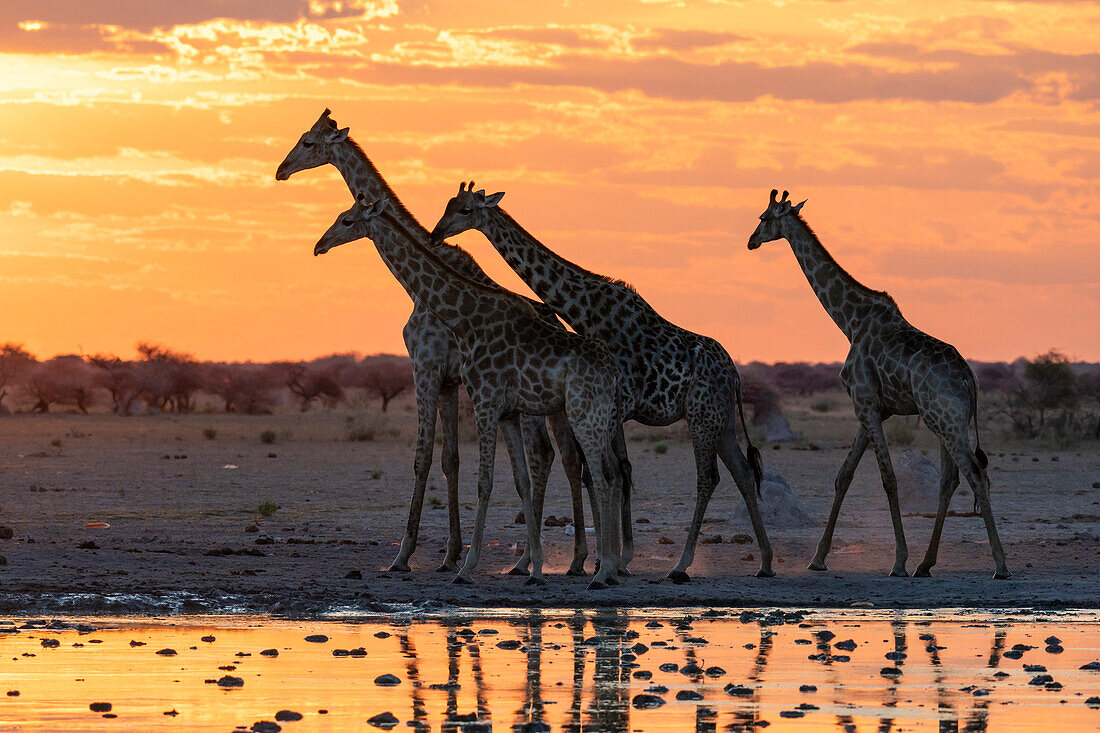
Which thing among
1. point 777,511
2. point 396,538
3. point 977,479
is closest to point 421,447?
point 396,538

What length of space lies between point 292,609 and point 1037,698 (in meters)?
6.07

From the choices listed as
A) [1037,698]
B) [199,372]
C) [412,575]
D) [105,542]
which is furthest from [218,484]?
[199,372]

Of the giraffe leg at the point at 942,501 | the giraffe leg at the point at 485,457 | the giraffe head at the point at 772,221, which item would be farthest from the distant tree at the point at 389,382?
the giraffe leg at the point at 485,457

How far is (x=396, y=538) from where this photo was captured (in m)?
18.5

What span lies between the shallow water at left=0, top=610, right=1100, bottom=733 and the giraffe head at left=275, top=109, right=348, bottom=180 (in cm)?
610

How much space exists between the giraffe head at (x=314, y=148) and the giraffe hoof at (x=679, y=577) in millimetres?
5794

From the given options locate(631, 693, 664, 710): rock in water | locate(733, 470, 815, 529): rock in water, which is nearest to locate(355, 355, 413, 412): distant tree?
locate(733, 470, 815, 529): rock in water

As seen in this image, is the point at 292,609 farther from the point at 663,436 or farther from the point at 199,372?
the point at 199,372

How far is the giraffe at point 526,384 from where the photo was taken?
13.6 meters

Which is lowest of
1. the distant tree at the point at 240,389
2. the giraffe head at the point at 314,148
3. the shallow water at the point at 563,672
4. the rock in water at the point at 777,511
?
the shallow water at the point at 563,672

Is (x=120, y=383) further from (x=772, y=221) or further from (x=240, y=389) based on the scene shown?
(x=772, y=221)

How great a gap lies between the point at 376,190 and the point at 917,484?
28.5ft

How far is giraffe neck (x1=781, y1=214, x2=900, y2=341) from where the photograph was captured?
15742mm

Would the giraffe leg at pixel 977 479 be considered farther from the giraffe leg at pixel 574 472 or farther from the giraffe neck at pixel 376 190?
the giraffe neck at pixel 376 190
